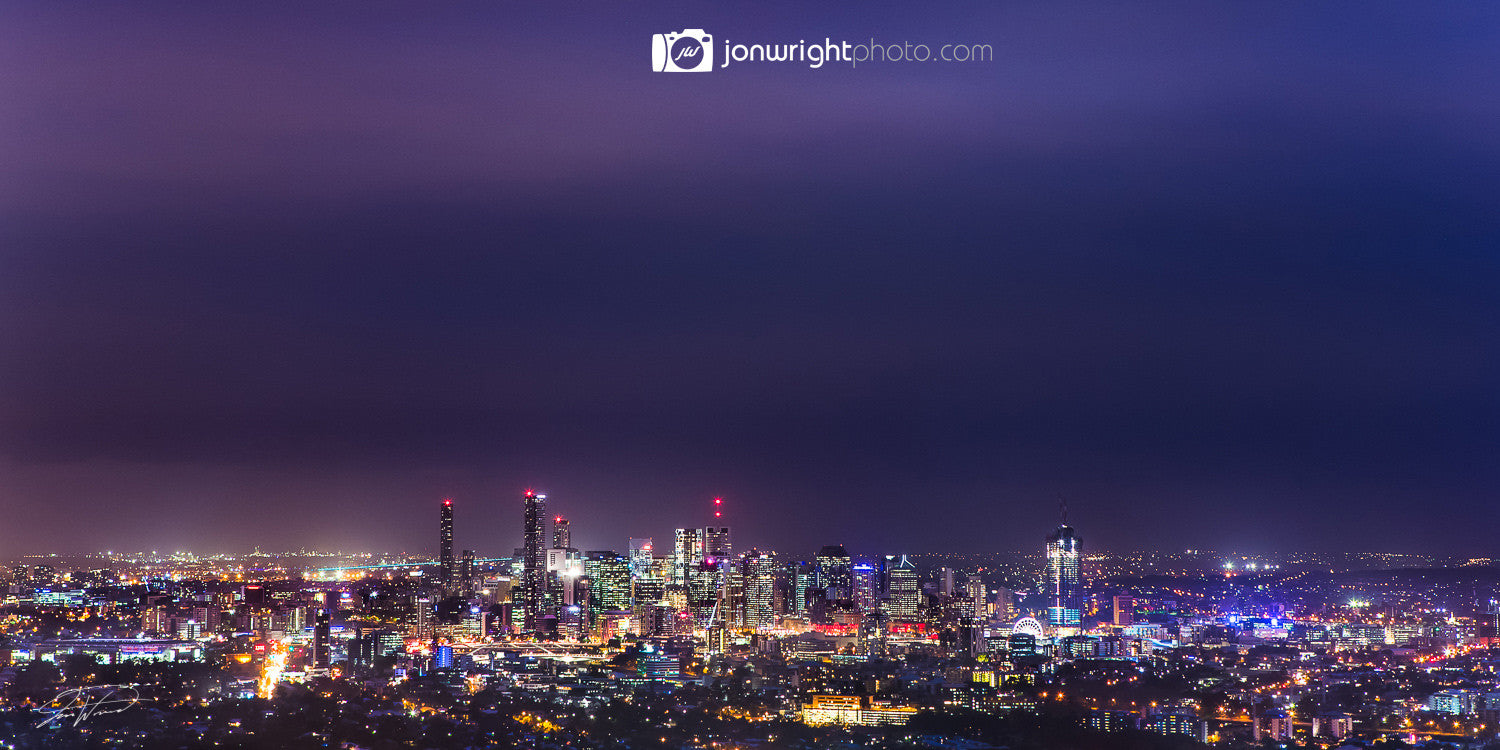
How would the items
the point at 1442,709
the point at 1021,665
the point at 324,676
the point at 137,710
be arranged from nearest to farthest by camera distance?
the point at 137,710, the point at 1442,709, the point at 324,676, the point at 1021,665

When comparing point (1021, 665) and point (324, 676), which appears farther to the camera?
point (1021, 665)

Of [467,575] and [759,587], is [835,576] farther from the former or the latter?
[467,575]

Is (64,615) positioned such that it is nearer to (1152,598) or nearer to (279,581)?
(279,581)

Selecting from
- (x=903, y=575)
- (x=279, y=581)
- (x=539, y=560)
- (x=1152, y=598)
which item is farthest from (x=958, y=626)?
(x=279, y=581)
